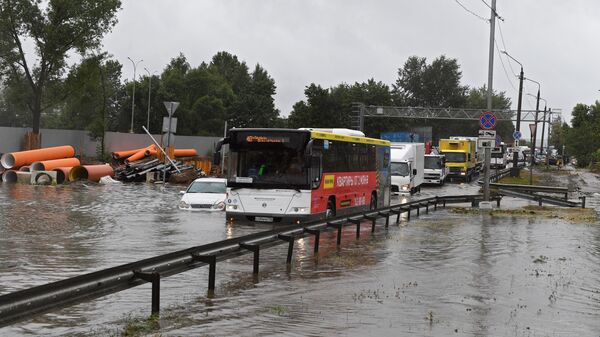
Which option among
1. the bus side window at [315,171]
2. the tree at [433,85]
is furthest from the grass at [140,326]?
the tree at [433,85]

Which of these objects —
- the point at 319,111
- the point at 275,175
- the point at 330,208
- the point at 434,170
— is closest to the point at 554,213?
the point at 330,208

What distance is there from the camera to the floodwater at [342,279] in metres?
8.78

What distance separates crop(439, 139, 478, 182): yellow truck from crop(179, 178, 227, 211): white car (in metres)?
35.5

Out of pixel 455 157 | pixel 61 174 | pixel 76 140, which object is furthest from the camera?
pixel 455 157

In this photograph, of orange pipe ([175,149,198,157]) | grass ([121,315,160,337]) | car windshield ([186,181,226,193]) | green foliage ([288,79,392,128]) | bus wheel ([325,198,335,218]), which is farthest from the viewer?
green foliage ([288,79,392,128])

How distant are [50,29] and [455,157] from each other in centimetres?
3100

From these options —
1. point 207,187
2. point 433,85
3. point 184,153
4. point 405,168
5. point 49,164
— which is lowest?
point 207,187

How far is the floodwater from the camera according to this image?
878 centimetres

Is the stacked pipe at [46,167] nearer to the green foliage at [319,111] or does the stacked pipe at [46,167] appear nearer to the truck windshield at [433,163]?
the truck windshield at [433,163]

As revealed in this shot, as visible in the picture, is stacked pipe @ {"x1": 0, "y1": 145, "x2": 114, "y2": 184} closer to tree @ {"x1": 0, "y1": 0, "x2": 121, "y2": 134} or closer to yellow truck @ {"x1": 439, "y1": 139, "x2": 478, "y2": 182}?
tree @ {"x1": 0, "y1": 0, "x2": 121, "y2": 134}

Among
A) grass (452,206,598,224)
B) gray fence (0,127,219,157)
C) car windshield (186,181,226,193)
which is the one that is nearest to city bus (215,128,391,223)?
car windshield (186,181,226,193)

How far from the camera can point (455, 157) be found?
194 feet

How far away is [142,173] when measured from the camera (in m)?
45.1

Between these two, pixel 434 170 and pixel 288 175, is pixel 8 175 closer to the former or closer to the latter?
pixel 288 175
